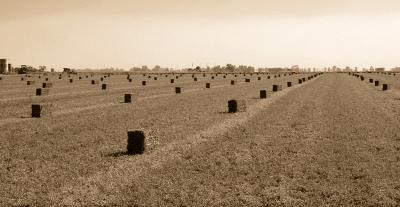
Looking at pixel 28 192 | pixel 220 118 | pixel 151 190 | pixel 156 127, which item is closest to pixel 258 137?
pixel 156 127

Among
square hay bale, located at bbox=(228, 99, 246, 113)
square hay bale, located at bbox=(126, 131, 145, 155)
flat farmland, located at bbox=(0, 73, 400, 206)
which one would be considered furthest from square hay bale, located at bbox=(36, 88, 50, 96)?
square hay bale, located at bbox=(126, 131, 145, 155)

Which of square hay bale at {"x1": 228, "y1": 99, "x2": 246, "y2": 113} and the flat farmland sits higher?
square hay bale at {"x1": 228, "y1": 99, "x2": 246, "y2": 113}

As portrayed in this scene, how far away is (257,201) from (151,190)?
2.00m

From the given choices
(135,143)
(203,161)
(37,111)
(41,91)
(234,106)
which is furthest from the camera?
(41,91)

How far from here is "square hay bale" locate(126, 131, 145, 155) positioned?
12759mm

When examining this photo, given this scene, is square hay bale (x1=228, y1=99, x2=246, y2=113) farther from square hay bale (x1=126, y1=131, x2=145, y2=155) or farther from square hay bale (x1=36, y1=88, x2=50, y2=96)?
square hay bale (x1=36, y1=88, x2=50, y2=96)

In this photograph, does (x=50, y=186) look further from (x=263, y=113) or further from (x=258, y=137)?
(x=263, y=113)

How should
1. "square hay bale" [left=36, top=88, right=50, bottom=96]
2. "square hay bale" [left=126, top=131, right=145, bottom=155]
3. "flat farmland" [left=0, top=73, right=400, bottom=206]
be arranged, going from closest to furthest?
"flat farmland" [left=0, top=73, right=400, bottom=206]
"square hay bale" [left=126, top=131, right=145, bottom=155]
"square hay bale" [left=36, top=88, right=50, bottom=96]

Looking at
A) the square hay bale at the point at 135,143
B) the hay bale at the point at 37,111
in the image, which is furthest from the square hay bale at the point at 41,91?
the square hay bale at the point at 135,143

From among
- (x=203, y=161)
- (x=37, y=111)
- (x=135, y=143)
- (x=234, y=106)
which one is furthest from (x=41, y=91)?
(x=203, y=161)

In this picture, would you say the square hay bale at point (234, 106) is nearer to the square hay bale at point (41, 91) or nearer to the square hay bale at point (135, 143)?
the square hay bale at point (135, 143)

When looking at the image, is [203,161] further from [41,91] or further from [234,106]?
[41,91]

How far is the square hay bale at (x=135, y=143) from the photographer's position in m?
12.8

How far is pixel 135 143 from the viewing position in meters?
12.8
